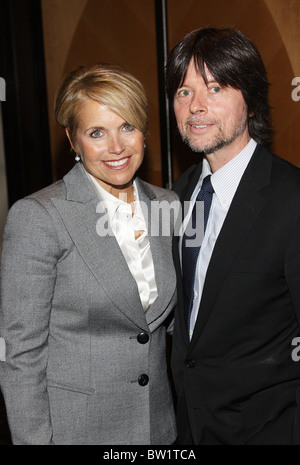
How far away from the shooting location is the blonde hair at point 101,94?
5.73 feet

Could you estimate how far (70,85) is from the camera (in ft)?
5.83

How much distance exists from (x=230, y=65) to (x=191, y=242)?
64 centimetres

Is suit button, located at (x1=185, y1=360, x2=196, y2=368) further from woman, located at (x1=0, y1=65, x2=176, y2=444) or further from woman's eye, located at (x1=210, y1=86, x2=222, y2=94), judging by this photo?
woman's eye, located at (x1=210, y1=86, x2=222, y2=94)

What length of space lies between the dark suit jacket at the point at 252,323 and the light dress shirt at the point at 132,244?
0.20 metres

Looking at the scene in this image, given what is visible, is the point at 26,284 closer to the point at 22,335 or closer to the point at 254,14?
the point at 22,335

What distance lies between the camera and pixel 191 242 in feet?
6.40

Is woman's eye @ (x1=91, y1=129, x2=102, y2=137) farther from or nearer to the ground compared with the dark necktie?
farther from the ground

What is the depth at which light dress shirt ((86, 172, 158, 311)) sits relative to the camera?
1.85 meters

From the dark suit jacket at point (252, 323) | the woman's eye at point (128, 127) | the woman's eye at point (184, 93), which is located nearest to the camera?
the dark suit jacket at point (252, 323)

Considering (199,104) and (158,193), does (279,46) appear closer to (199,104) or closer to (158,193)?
(199,104)

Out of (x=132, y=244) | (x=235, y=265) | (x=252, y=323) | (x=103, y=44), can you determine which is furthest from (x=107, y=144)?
(x=103, y=44)

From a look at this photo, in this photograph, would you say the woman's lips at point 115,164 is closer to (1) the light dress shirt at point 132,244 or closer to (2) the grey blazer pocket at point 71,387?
(1) the light dress shirt at point 132,244

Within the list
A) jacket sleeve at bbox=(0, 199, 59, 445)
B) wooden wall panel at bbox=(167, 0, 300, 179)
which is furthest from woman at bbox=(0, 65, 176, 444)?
wooden wall panel at bbox=(167, 0, 300, 179)

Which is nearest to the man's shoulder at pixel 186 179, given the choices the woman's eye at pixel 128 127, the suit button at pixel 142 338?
the woman's eye at pixel 128 127
